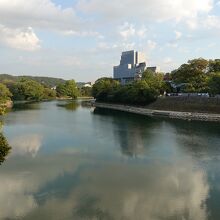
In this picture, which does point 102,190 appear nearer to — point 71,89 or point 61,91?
point 71,89

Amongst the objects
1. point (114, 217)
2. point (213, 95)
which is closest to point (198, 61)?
point (213, 95)

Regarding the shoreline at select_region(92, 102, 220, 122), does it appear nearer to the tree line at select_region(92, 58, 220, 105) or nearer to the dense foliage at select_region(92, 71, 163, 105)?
the dense foliage at select_region(92, 71, 163, 105)

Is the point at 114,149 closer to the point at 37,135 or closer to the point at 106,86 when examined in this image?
the point at 37,135

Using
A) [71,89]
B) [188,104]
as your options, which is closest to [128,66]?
[71,89]

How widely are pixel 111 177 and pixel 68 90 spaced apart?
216ft

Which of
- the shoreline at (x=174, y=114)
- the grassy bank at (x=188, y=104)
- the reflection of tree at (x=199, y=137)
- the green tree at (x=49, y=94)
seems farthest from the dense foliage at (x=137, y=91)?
the green tree at (x=49, y=94)

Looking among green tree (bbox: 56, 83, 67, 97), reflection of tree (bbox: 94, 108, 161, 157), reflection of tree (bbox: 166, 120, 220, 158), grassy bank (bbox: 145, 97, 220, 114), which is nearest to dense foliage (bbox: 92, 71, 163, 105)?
grassy bank (bbox: 145, 97, 220, 114)

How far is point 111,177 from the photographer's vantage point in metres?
12.5

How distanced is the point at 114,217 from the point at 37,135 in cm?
1354

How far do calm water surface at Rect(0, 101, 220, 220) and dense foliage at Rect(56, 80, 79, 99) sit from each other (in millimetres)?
55734

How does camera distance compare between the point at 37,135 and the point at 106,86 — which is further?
the point at 106,86

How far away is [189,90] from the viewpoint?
40.2 m

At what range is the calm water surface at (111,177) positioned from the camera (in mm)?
9367

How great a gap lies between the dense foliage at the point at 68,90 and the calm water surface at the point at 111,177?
55734 millimetres
